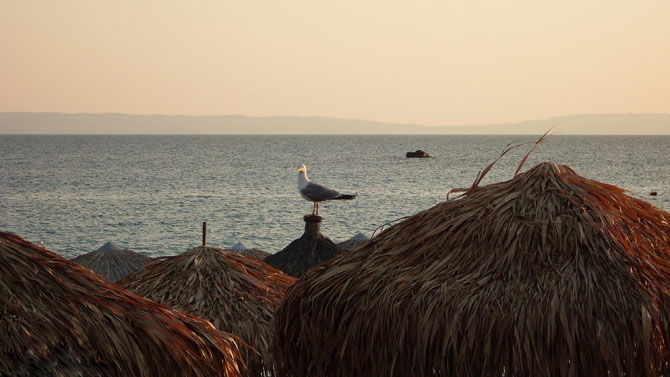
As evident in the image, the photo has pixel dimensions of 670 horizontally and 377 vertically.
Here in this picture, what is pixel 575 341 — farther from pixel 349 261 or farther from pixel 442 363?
pixel 349 261

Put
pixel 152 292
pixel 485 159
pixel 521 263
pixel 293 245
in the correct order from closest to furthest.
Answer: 1. pixel 521 263
2. pixel 152 292
3. pixel 293 245
4. pixel 485 159

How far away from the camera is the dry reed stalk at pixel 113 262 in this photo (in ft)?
43.2

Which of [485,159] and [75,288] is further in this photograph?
[485,159]

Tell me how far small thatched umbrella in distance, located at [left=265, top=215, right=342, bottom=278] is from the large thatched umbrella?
521 centimetres

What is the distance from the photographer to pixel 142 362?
372 cm

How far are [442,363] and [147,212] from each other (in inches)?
1747

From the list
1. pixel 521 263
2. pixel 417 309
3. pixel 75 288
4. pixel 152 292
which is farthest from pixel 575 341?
pixel 152 292

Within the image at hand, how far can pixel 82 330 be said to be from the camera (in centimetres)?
365

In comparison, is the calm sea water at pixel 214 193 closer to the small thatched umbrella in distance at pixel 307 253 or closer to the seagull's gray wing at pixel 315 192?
the seagull's gray wing at pixel 315 192

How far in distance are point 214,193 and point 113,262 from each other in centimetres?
4636

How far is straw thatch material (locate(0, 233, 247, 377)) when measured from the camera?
3.50 m

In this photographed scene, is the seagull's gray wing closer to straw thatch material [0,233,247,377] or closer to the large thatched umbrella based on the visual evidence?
the large thatched umbrella

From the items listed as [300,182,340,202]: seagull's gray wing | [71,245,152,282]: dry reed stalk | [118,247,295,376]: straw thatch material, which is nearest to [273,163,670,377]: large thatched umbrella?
[118,247,295,376]: straw thatch material

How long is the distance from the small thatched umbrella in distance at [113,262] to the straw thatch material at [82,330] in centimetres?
934
